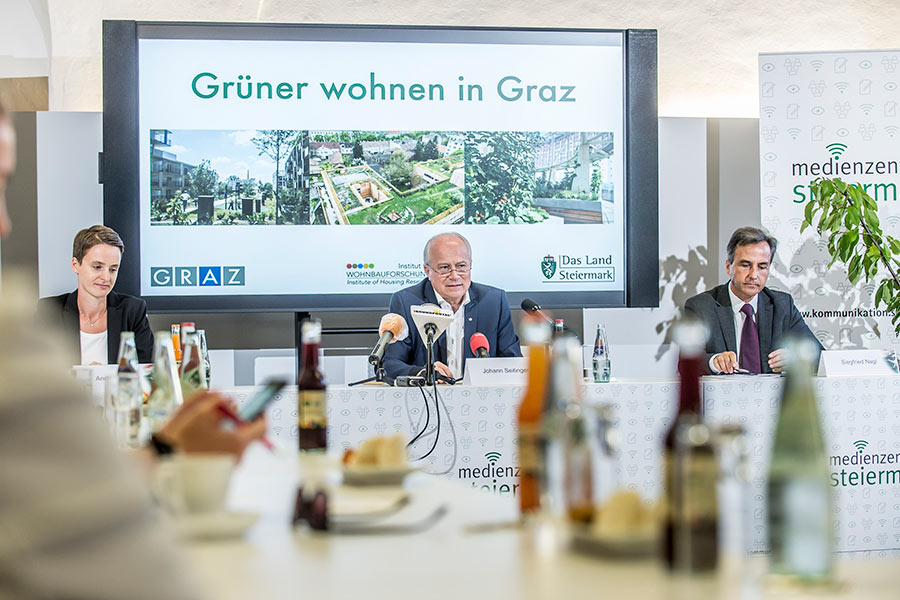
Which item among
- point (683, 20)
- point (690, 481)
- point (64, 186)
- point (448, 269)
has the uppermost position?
point (683, 20)

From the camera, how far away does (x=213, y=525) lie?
112cm

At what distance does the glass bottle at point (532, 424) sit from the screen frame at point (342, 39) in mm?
3821

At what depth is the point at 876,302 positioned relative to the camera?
4898 millimetres

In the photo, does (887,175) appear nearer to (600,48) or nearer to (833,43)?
(833,43)

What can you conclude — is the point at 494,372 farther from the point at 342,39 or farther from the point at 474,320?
the point at 342,39

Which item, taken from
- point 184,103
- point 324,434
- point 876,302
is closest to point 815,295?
point 876,302

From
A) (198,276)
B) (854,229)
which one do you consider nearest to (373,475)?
(198,276)

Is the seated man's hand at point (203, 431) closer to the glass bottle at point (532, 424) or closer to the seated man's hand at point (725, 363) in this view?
the glass bottle at point (532, 424)

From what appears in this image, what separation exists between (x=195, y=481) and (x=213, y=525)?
0.18 feet

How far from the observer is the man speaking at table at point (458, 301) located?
170 inches

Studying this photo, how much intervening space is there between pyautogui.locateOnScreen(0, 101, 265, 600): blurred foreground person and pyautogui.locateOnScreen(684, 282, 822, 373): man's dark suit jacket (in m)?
3.82

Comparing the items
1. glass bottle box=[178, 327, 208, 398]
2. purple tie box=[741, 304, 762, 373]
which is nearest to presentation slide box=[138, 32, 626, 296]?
purple tie box=[741, 304, 762, 373]

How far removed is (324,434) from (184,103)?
3.75m

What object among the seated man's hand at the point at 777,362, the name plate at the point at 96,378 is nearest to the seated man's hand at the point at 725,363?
the seated man's hand at the point at 777,362
